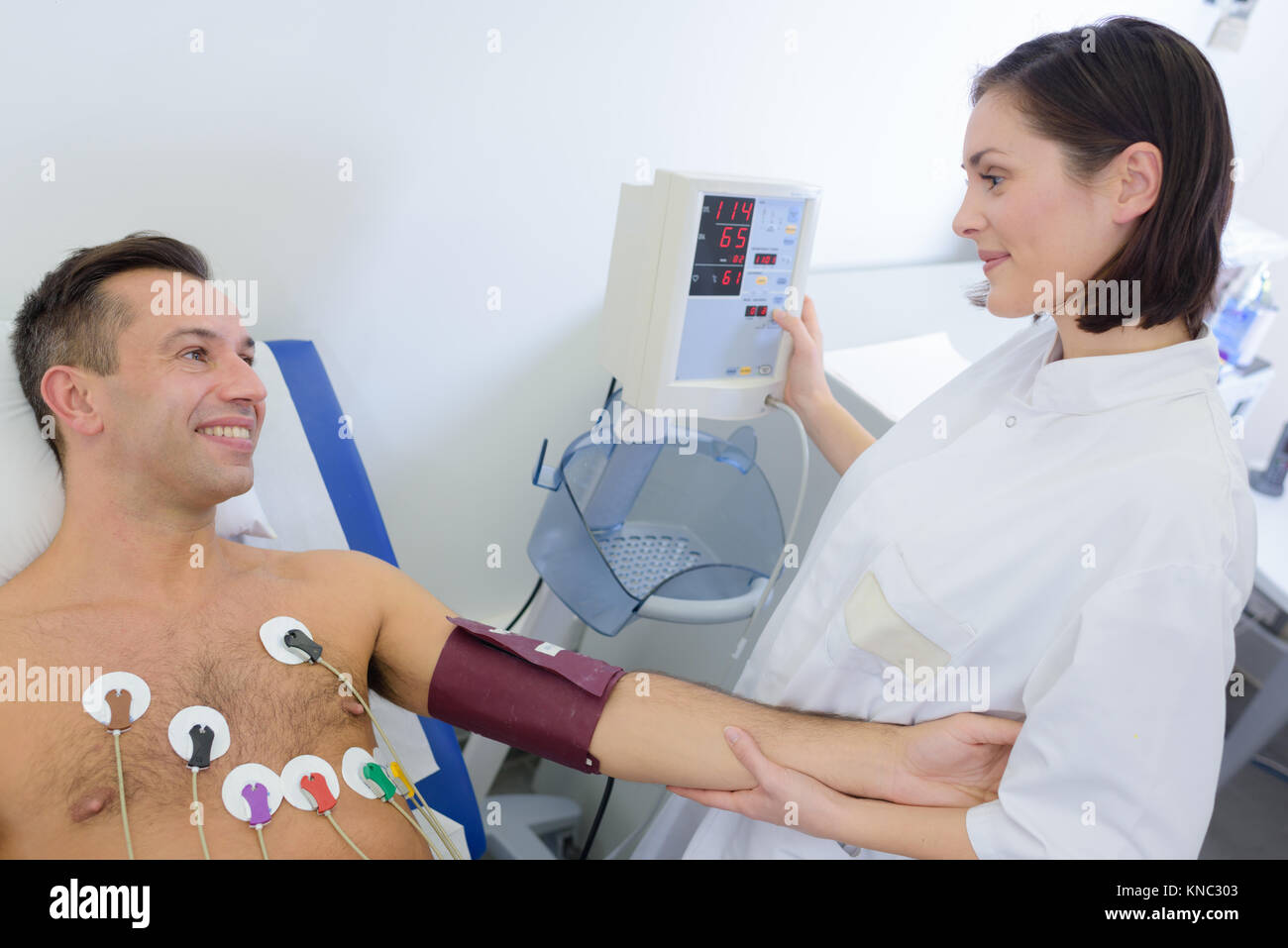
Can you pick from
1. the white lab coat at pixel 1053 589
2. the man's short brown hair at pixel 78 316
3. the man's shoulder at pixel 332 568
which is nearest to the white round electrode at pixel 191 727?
the man's shoulder at pixel 332 568

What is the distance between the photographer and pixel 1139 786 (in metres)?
0.88

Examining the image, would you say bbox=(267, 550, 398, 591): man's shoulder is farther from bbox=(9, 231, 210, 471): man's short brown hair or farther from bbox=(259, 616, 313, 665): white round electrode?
bbox=(9, 231, 210, 471): man's short brown hair

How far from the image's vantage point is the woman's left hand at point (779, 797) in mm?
1074

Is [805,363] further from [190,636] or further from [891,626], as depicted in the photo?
[190,636]

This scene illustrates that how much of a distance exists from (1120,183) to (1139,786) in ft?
2.00

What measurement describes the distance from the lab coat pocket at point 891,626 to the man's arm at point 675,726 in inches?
4.0

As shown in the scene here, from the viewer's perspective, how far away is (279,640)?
1.16 metres

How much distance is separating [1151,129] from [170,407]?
1148 millimetres

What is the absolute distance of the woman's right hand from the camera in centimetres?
142

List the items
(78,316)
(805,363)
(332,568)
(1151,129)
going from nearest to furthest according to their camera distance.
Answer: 1. (1151,129)
2. (78,316)
3. (332,568)
4. (805,363)

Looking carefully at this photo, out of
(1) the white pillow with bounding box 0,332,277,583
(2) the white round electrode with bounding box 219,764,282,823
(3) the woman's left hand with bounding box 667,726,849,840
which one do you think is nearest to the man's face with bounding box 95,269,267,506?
(1) the white pillow with bounding box 0,332,277,583

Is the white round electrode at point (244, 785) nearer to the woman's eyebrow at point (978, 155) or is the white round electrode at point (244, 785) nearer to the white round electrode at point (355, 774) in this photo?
the white round electrode at point (355, 774)

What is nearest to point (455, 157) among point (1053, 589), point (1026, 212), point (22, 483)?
point (22, 483)
